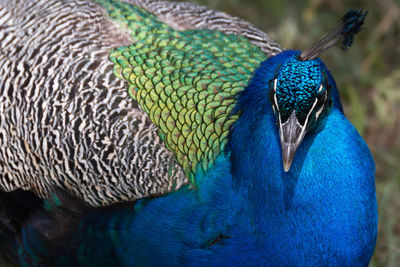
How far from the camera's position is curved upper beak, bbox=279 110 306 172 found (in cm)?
173

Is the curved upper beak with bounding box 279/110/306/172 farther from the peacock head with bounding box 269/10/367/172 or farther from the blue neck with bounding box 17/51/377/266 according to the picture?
the blue neck with bounding box 17/51/377/266

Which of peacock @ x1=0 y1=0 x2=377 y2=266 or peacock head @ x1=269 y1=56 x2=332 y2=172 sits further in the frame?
peacock @ x1=0 y1=0 x2=377 y2=266

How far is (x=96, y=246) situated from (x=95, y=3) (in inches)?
41.3

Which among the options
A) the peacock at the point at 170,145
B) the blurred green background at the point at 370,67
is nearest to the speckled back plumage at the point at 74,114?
the peacock at the point at 170,145

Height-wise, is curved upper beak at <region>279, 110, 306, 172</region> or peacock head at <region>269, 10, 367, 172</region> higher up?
peacock head at <region>269, 10, 367, 172</region>

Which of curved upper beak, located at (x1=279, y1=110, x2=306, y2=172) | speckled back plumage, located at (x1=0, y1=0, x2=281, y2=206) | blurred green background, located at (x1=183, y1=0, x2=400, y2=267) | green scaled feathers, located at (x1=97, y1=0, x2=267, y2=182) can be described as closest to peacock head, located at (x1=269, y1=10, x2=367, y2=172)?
curved upper beak, located at (x1=279, y1=110, x2=306, y2=172)

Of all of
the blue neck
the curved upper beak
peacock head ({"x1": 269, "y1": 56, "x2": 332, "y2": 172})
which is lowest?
the blue neck

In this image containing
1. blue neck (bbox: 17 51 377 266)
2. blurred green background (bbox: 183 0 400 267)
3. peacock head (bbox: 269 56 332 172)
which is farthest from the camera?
blurred green background (bbox: 183 0 400 267)

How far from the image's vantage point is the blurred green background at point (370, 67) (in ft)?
10.9

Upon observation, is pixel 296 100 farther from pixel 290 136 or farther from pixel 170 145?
pixel 170 145

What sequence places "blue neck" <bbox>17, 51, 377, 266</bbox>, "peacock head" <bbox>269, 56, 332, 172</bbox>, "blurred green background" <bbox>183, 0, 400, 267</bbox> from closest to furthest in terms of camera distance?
"peacock head" <bbox>269, 56, 332, 172</bbox> → "blue neck" <bbox>17, 51, 377, 266</bbox> → "blurred green background" <bbox>183, 0, 400, 267</bbox>

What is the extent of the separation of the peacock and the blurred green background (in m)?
1.21

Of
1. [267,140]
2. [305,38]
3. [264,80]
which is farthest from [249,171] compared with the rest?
[305,38]

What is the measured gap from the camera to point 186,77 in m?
2.25
